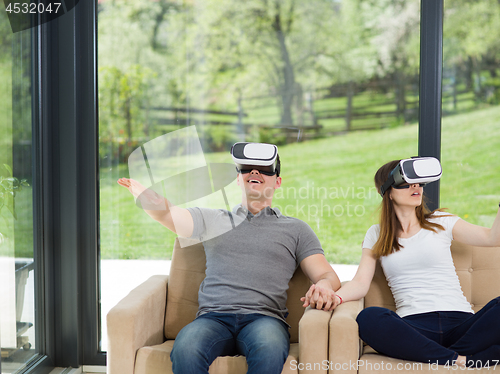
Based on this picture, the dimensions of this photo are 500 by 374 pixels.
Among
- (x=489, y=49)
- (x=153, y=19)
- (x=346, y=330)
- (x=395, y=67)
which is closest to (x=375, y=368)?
(x=346, y=330)

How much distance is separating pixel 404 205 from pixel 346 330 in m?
0.67

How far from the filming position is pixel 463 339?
1.72 m

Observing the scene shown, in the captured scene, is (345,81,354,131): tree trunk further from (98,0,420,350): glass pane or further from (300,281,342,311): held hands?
(300,281,342,311): held hands

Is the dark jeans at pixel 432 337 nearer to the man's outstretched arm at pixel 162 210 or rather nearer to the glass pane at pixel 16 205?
the man's outstretched arm at pixel 162 210

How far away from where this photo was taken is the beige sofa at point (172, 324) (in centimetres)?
172

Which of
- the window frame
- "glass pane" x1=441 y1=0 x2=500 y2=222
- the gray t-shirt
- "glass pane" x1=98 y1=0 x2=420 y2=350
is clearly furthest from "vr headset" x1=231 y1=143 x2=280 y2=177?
"glass pane" x1=441 y1=0 x2=500 y2=222

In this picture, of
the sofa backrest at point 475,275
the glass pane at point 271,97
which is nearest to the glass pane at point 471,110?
the glass pane at point 271,97

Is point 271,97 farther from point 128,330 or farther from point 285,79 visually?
point 128,330

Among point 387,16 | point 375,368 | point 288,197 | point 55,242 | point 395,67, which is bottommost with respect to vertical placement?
point 375,368

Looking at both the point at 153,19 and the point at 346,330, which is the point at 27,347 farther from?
the point at 153,19

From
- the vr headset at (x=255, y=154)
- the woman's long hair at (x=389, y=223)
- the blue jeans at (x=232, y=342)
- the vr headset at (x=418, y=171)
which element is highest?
the vr headset at (x=255, y=154)

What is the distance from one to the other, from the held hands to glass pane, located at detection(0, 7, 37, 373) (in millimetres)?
1393

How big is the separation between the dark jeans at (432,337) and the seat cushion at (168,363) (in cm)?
30

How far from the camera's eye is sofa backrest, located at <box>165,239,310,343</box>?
2.14 m
